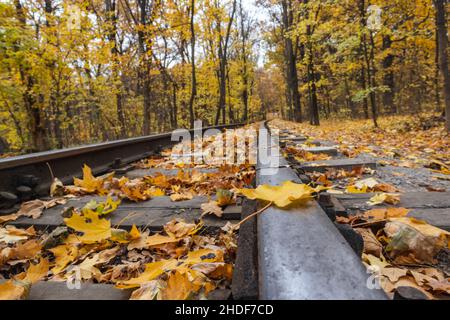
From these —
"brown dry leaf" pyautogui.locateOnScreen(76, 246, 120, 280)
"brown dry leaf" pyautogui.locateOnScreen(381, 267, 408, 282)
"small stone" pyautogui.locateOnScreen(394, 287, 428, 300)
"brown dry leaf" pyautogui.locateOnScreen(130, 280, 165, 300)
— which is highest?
"small stone" pyautogui.locateOnScreen(394, 287, 428, 300)

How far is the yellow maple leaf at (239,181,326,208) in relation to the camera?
91 centimetres

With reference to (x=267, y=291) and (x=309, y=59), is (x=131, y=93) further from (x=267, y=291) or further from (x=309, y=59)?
(x=267, y=291)

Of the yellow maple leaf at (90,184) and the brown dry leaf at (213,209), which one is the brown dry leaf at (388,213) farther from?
the yellow maple leaf at (90,184)

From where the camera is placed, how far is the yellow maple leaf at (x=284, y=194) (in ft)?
3.00

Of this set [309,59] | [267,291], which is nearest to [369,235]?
[267,291]

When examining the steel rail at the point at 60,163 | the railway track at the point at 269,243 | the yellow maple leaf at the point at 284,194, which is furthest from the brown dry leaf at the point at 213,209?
the steel rail at the point at 60,163

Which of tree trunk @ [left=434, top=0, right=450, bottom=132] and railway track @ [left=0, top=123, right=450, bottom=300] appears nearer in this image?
railway track @ [left=0, top=123, right=450, bottom=300]

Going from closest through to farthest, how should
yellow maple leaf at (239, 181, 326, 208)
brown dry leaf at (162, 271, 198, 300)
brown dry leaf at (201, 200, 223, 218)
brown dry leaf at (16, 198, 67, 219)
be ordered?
brown dry leaf at (162, 271, 198, 300) < yellow maple leaf at (239, 181, 326, 208) < brown dry leaf at (201, 200, 223, 218) < brown dry leaf at (16, 198, 67, 219)

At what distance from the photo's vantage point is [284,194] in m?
0.98

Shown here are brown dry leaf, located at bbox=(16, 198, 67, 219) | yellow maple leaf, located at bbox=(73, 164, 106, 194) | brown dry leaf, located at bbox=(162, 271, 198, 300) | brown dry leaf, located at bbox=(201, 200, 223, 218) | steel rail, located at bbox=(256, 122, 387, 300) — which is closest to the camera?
steel rail, located at bbox=(256, 122, 387, 300)

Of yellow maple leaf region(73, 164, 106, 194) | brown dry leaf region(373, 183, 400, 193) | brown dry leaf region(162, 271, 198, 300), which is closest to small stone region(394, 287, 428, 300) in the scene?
brown dry leaf region(162, 271, 198, 300)

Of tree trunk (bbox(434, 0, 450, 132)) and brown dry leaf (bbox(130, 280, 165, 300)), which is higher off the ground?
tree trunk (bbox(434, 0, 450, 132))

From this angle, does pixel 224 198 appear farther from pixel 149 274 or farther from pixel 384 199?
pixel 384 199

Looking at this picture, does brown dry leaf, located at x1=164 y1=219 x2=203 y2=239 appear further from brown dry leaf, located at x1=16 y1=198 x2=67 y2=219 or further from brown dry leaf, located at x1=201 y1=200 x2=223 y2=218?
brown dry leaf, located at x1=16 y1=198 x2=67 y2=219
